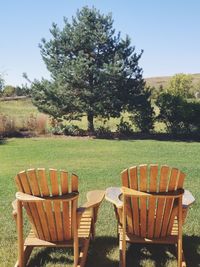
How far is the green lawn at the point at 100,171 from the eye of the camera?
4789 mm

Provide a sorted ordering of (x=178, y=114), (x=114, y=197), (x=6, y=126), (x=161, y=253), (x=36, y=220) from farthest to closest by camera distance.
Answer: (x=178, y=114) → (x=6, y=126) → (x=161, y=253) → (x=114, y=197) → (x=36, y=220)

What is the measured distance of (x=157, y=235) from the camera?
15.1 ft

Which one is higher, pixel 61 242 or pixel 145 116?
pixel 145 116

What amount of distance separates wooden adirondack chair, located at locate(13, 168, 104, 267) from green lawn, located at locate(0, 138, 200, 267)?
0.30m

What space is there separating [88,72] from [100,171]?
31.4 ft

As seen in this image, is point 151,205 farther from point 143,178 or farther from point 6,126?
point 6,126

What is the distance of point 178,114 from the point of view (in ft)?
61.3

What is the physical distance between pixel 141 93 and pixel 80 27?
14.3ft

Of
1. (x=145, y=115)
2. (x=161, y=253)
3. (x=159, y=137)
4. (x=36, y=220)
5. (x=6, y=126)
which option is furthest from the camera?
(x=145, y=115)

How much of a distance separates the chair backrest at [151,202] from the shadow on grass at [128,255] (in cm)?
33

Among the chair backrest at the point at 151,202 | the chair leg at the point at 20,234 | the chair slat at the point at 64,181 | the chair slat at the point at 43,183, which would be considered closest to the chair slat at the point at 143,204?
the chair backrest at the point at 151,202

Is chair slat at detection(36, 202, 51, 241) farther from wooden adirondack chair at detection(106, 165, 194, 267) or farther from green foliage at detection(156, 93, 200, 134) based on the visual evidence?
green foliage at detection(156, 93, 200, 134)

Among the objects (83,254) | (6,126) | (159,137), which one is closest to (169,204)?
(83,254)

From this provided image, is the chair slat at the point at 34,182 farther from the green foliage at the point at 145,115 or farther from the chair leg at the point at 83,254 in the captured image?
the green foliage at the point at 145,115
